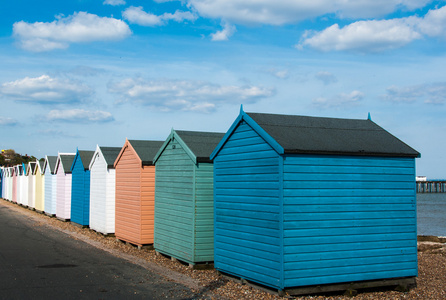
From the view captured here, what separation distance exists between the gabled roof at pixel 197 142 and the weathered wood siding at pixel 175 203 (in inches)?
8.8

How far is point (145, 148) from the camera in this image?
16.9 meters

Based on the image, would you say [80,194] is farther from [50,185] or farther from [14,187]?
[14,187]

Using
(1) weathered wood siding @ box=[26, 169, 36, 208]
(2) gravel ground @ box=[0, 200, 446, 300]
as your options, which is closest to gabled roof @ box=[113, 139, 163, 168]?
(2) gravel ground @ box=[0, 200, 446, 300]

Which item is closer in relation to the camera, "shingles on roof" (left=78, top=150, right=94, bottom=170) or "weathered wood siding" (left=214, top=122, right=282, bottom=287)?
"weathered wood siding" (left=214, top=122, right=282, bottom=287)

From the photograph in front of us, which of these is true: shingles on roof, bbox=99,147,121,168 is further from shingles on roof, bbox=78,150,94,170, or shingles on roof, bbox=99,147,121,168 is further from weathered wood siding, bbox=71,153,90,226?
shingles on roof, bbox=78,150,94,170

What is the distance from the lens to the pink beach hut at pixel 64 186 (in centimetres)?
2659

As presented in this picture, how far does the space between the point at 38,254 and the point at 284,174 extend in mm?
9792

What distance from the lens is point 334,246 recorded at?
959 centimetres

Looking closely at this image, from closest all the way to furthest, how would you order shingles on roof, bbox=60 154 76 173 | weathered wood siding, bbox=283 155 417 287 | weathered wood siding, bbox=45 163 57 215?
weathered wood siding, bbox=283 155 417 287
shingles on roof, bbox=60 154 76 173
weathered wood siding, bbox=45 163 57 215

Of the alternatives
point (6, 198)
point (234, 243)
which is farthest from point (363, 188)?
point (6, 198)

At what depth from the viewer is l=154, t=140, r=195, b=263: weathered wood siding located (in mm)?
12953

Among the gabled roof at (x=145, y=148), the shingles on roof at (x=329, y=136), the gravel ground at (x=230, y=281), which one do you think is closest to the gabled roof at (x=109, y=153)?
the gabled roof at (x=145, y=148)

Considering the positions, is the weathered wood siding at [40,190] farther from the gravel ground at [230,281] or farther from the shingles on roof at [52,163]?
A: the gravel ground at [230,281]

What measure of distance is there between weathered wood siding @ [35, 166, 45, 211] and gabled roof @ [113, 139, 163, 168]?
18505 mm
